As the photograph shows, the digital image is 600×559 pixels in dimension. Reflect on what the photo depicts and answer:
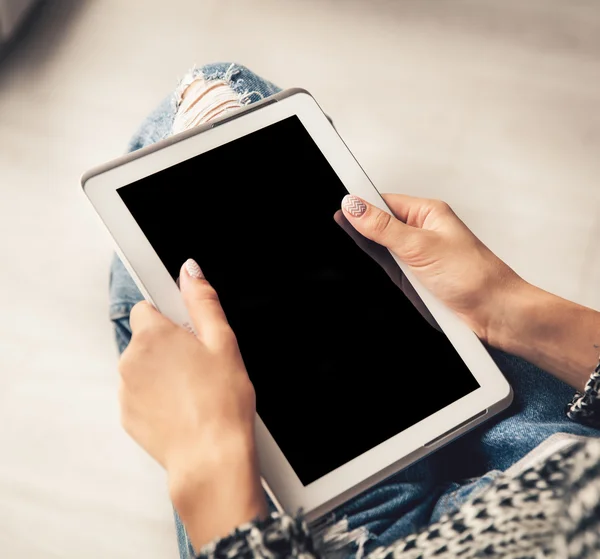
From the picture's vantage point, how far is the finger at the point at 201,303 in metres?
0.45

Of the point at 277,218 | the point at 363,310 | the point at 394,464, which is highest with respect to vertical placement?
Result: the point at 277,218

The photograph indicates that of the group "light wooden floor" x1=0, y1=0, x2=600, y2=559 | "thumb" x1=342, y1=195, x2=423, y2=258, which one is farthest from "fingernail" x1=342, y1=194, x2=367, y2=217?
"light wooden floor" x1=0, y1=0, x2=600, y2=559

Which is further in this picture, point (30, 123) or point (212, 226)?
point (30, 123)

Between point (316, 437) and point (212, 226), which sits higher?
point (212, 226)

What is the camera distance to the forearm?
1.86ft

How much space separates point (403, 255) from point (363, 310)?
0.25ft

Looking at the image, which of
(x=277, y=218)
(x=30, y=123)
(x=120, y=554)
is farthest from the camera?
(x=30, y=123)

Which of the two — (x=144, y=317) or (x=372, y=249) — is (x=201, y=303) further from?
(x=372, y=249)

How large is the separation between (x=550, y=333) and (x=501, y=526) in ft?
0.95

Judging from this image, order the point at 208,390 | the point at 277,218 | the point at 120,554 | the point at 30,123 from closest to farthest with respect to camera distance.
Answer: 1. the point at 208,390
2. the point at 277,218
3. the point at 120,554
4. the point at 30,123

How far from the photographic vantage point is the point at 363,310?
0.52 m

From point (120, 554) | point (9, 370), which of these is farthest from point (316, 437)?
point (9, 370)

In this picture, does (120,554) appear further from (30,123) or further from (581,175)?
(581,175)

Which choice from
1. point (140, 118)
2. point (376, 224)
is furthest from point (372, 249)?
point (140, 118)
